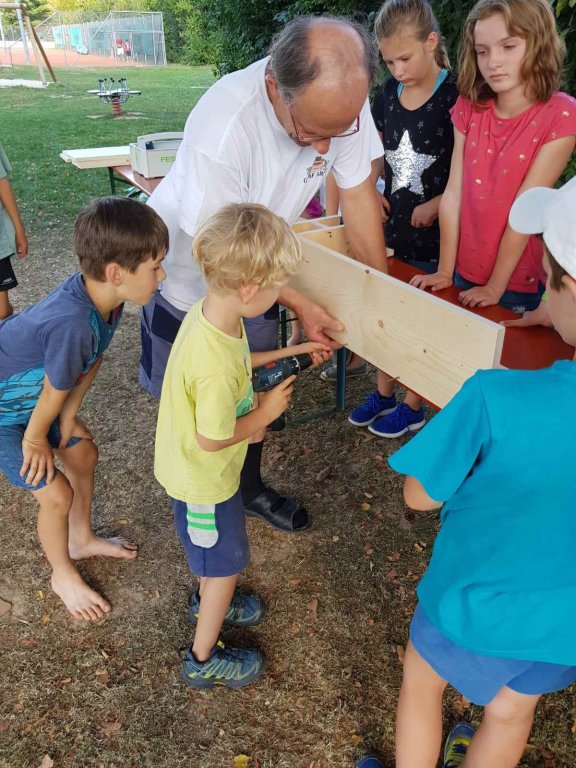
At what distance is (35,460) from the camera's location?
2156 mm

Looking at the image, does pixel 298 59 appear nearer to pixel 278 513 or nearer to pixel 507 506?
pixel 507 506

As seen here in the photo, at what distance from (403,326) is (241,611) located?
4.31 feet

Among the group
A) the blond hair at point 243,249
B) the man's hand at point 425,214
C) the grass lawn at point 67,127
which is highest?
the blond hair at point 243,249

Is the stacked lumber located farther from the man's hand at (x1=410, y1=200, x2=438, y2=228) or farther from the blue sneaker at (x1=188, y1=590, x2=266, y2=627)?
the blue sneaker at (x1=188, y1=590, x2=266, y2=627)

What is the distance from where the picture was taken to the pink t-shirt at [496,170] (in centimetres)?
224

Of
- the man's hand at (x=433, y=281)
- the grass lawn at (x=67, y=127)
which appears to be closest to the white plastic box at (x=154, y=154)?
the man's hand at (x=433, y=281)

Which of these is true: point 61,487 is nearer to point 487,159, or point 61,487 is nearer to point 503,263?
point 503,263

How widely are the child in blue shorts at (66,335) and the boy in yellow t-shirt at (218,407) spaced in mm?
365

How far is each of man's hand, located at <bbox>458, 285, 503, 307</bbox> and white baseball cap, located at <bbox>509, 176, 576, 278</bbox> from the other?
3.39ft

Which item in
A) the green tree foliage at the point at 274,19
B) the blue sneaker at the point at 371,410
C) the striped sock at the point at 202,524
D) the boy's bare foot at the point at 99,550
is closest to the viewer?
the striped sock at the point at 202,524

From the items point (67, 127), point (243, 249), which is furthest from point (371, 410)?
point (67, 127)

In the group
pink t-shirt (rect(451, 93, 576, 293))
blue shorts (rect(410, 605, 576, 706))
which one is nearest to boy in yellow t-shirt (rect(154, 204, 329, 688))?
blue shorts (rect(410, 605, 576, 706))

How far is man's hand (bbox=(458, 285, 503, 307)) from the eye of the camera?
2.26 metres

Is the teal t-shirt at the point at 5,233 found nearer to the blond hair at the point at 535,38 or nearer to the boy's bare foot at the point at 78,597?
the boy's bare foot at the point at 78,597
